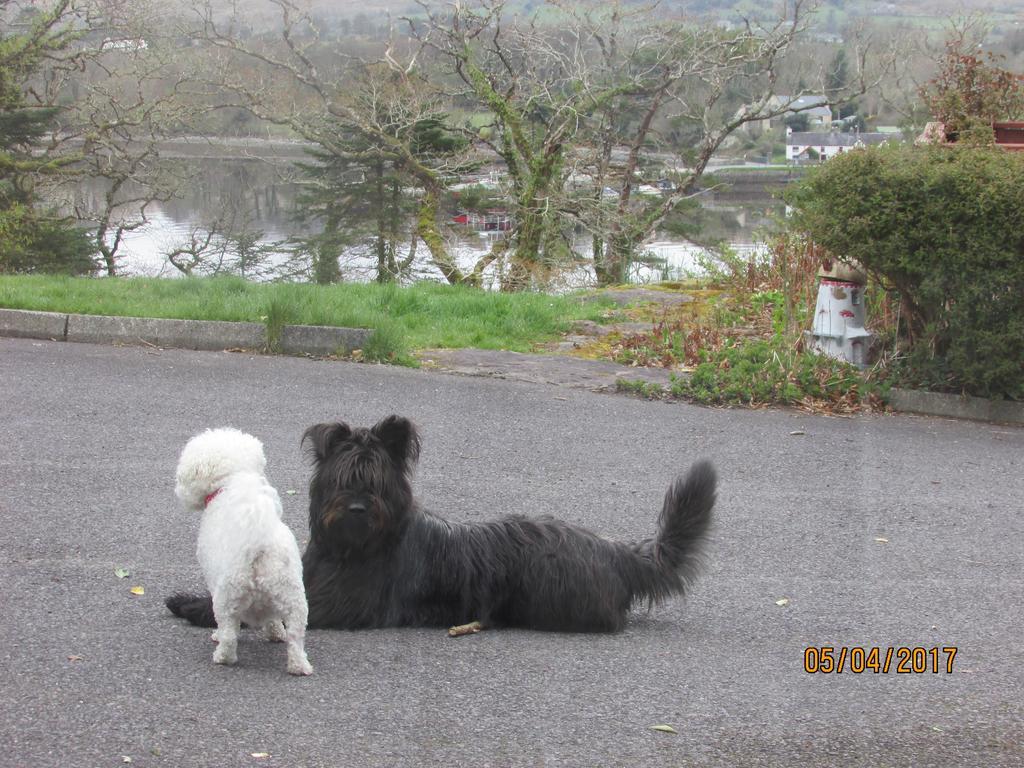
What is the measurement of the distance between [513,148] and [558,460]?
50.2 ft

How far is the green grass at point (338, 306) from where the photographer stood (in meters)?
10.5

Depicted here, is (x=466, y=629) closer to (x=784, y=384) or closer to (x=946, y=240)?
(x=784, y=384)

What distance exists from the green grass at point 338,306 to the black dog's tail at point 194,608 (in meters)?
5.55

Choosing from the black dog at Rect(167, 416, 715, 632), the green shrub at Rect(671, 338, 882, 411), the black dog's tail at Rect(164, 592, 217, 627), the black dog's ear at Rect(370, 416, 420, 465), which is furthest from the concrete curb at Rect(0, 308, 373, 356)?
the black dog's ear at Rect(370, 416, 420, 465)

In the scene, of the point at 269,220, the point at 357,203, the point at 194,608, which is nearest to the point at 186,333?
the point at 194,608

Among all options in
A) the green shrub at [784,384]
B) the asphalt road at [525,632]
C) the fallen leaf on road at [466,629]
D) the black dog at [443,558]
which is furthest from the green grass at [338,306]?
the fallen leaf on road at [466,629]

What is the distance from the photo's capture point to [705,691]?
14.1 ft

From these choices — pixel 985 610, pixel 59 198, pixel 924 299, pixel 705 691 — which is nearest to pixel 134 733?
pixel 705 691

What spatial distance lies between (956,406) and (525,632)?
5844 millimetres

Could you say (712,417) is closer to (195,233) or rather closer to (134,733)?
(134,733)

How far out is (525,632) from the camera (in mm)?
4984

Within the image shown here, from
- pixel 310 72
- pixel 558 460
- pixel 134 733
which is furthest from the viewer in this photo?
pixel 310 72

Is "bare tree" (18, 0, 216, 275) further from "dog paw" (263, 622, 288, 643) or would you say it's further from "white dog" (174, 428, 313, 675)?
"dog paw" (263, 622, 288, 643)
